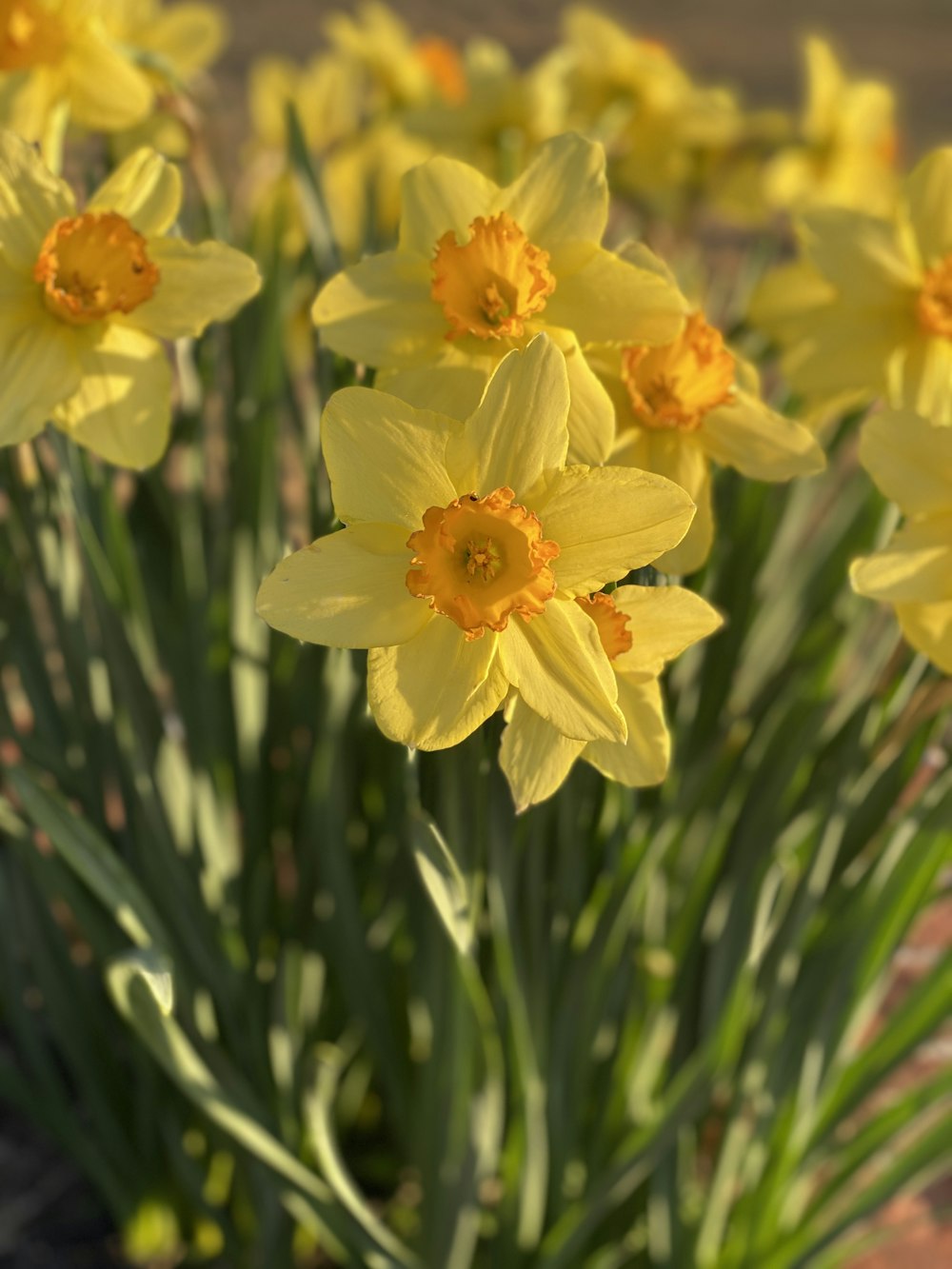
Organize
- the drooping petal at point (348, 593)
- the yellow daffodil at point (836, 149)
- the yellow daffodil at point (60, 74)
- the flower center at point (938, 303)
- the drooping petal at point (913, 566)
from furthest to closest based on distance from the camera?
1. the yellow daffodil at point (836, 149)
2. the yellow daffodil at point (60, 74)
3. the flower center at point (938, 303)
4. the drooping petal at point (913, 566)
5. the drooping petal at point (348, 593)

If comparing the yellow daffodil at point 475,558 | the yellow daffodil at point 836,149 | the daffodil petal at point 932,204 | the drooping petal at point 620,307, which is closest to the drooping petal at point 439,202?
the drooping petal at point 620,307

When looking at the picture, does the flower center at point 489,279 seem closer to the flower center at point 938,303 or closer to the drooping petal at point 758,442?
the drooping petal at point 758,442

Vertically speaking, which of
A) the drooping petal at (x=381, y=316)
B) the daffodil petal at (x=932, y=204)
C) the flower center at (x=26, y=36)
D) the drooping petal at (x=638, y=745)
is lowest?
the drooping petal at (x=638, y=745)

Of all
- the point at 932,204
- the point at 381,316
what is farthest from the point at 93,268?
the point at 932,204

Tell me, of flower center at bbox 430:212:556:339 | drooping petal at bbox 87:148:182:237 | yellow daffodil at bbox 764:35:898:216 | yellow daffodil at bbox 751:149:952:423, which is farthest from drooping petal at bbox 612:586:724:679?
yellow daffodil at bbox 764:35:898:216

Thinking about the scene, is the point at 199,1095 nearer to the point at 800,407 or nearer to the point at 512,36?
the point at 800,407

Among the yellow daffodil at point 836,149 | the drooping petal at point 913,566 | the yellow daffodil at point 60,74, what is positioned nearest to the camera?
the drooping petal at point 913,566

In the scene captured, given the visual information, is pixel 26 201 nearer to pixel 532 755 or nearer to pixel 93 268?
pixel 93 268
